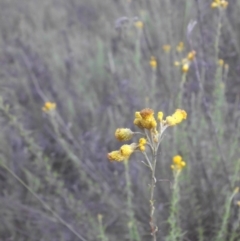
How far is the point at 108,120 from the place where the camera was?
344 centimetres

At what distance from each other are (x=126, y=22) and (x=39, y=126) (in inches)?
57.9

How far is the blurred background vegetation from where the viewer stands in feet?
7.67

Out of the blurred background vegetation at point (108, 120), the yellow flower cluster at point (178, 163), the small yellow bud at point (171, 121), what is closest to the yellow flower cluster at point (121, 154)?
the small yellow bud at point (171, 121)

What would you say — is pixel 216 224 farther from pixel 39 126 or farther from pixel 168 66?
pixel 39 126

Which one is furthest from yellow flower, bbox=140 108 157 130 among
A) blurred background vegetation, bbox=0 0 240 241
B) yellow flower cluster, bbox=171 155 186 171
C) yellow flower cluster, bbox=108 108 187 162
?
blurred background vegetation, bbox=0 0 240 241

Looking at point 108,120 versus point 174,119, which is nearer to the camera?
point 174,119

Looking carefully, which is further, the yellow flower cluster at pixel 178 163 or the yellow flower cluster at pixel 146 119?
the yellow flower cluster at pixel 178 163

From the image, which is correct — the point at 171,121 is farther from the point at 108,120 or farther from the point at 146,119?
the point at 108,120

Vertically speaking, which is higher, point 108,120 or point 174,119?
point 108,120

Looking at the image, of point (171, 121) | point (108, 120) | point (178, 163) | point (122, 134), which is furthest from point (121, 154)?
point (108, 120)

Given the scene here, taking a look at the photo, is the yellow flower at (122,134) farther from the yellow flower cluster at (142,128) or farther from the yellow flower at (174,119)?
the yellow flower at (174,119)

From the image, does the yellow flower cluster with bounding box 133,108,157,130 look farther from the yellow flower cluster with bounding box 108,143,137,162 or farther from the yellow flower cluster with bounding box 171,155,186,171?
the yellow flower cluster with bounding box 171,155,186,171

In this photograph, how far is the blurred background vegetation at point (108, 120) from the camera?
2.34 m

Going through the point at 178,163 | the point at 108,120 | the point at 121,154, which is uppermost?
the point at 108,120
